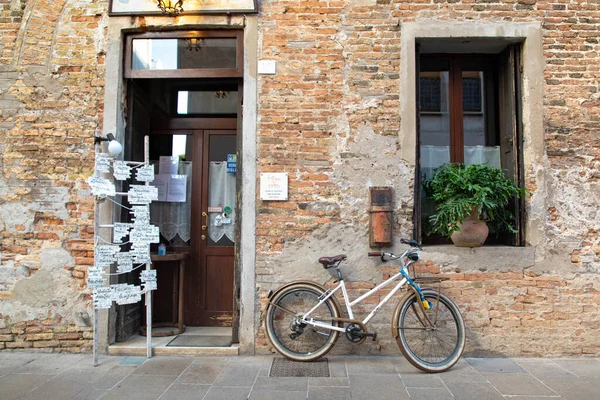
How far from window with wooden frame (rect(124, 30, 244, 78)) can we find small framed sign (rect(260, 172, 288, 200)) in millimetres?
1222

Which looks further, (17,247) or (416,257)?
(17,247)

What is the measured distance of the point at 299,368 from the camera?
4.11 metres

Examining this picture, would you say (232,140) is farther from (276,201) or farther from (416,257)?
(416,257)

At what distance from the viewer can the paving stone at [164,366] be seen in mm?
4023

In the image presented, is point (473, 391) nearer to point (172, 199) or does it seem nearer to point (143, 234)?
point (143, 234)

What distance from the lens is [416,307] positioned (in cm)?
423

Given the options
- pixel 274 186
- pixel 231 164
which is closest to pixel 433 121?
pixel 274 186

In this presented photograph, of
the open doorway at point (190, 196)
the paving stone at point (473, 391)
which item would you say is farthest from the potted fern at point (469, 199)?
the open doorway at point (190, 196)

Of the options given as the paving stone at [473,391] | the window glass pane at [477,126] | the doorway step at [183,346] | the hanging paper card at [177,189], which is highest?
the window glass pane at [477,126]

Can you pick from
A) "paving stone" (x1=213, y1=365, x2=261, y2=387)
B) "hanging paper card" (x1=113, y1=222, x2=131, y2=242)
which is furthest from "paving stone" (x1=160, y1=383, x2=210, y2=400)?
"hanging paper card" (x1=113, y1=222, x2=131, y2=242)

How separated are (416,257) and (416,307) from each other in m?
0.50

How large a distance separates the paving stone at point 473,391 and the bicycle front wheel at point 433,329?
0.34 metres

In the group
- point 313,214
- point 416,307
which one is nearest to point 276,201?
point 313,214

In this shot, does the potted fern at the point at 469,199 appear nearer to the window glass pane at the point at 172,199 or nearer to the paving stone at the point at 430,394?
the paving stone at the point at 430,394
